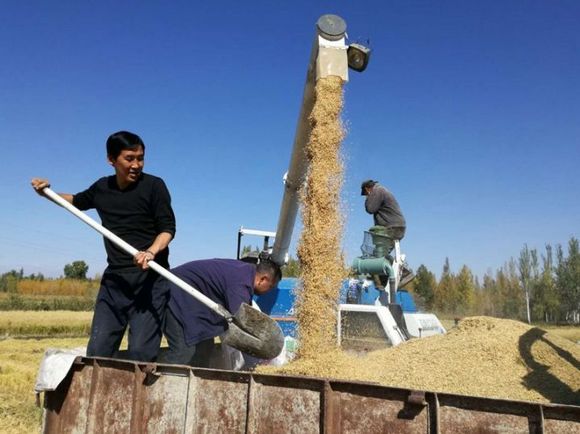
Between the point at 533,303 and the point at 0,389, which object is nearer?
the point at 0,389

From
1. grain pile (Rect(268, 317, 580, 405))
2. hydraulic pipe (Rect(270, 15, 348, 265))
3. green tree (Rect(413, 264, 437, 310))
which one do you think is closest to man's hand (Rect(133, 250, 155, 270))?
grain pile (Rect(268, 317, 580, 405))

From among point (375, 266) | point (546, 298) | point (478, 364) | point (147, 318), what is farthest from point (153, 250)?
point (546, 298)

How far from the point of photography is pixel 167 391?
2.47 meters

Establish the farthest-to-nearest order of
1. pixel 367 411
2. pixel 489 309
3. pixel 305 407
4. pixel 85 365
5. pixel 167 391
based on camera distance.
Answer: pixel 489 309 → pixel 85 365 → pixel 167 391 → pixel 305 407 → pixel 367 411

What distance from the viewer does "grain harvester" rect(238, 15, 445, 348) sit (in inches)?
Result: 159

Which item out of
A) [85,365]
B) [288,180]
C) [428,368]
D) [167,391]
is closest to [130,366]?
[167,391]

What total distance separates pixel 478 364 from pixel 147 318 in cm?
270

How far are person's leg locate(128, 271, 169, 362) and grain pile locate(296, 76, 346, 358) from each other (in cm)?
105

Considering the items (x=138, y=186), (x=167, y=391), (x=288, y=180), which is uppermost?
(x=288, y=180)

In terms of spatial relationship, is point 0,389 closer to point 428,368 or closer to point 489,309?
point 428,368

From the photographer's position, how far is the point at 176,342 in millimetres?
3527

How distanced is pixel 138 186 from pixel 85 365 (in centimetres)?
131

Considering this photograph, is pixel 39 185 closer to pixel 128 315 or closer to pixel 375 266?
pixel 128 315

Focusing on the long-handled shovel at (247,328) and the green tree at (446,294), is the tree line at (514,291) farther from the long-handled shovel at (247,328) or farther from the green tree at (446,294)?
the long-handled shovel at (247,328)
